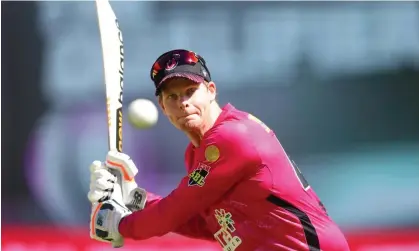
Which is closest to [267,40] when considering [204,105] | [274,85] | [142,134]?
[274,85]

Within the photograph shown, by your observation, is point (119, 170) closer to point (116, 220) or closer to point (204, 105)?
point (116, 220)

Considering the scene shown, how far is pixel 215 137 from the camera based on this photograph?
238 cm

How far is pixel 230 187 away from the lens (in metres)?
2.40

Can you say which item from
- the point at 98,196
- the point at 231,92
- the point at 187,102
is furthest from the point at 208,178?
the point at 231,92

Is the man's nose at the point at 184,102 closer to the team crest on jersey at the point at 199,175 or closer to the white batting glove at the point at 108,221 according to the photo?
the team crest on jersey at the point at 199,175

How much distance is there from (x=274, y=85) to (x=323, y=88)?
1.13 feet

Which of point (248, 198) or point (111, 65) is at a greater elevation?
point (111, 65)

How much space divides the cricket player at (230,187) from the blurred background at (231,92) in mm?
2438

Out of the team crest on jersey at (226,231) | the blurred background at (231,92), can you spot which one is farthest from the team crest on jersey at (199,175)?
the blurred background at (231,92)

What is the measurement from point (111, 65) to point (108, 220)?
0.81 m

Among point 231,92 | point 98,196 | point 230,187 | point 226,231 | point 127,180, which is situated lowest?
point 226,231

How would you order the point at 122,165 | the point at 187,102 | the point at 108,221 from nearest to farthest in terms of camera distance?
the point at 187,102
the point at 108,221
the point at 122,165

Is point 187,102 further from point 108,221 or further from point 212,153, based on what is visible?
point 108,221

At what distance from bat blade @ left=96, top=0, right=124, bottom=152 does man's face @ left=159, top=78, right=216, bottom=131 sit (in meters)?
0.61
